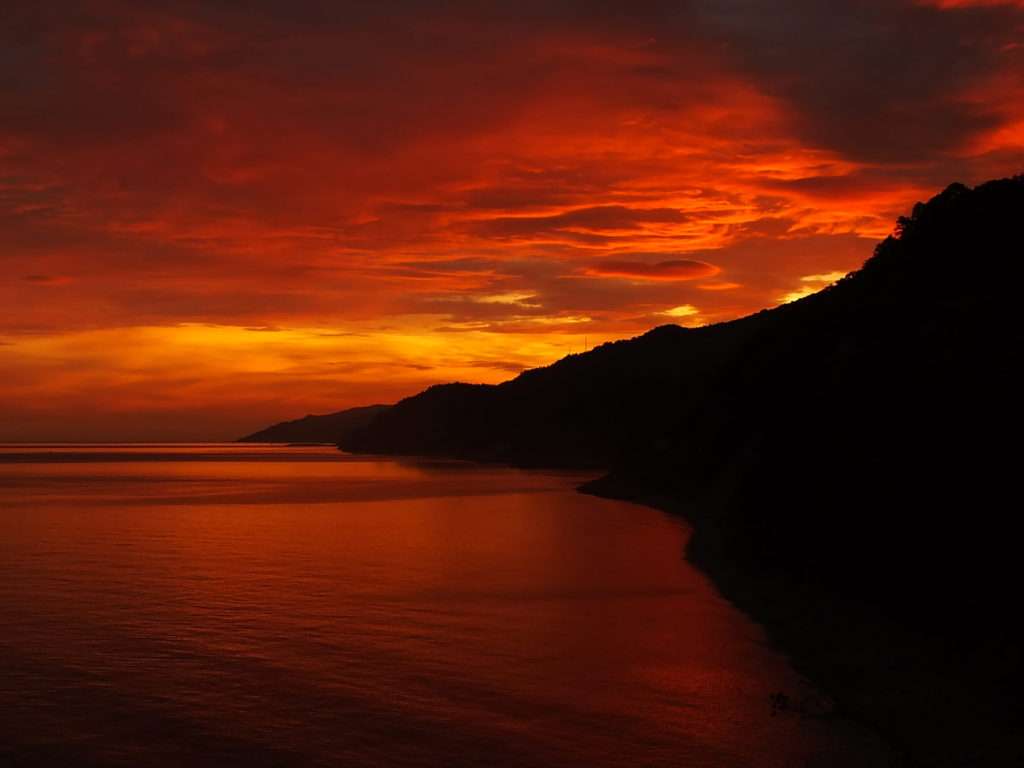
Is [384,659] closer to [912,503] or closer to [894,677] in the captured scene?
[894,677]

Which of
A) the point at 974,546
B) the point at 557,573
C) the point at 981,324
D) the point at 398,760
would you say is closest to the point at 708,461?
the point at 557,573

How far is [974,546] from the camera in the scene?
29922 millimetres

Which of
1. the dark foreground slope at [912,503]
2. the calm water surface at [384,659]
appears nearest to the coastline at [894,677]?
the dark foreground slope at [912,503]

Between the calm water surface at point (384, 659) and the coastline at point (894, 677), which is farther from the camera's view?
the calm water surface at point (384, 659)

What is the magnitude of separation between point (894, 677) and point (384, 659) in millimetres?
16255

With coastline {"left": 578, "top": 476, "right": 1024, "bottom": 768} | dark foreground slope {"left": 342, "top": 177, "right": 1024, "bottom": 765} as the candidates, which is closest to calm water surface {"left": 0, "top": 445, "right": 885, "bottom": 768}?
coastline {"left": 578, "top": 476, "right": 1024, "bottom": 768}

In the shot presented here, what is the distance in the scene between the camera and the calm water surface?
24.2 meters

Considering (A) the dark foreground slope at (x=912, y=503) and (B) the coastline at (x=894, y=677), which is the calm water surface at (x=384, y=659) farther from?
(A) the dark foreground slope at (x=912, y=503)

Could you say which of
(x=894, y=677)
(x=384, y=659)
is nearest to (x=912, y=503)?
(x=894, y=677)

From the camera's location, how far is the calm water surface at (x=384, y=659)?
79.4 ft

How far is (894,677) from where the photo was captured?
2873 centimetres

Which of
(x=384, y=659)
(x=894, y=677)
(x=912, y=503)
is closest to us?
(x=894, y=677)

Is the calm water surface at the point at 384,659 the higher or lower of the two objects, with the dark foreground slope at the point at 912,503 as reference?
lower

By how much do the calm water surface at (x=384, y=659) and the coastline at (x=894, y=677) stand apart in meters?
1.21
